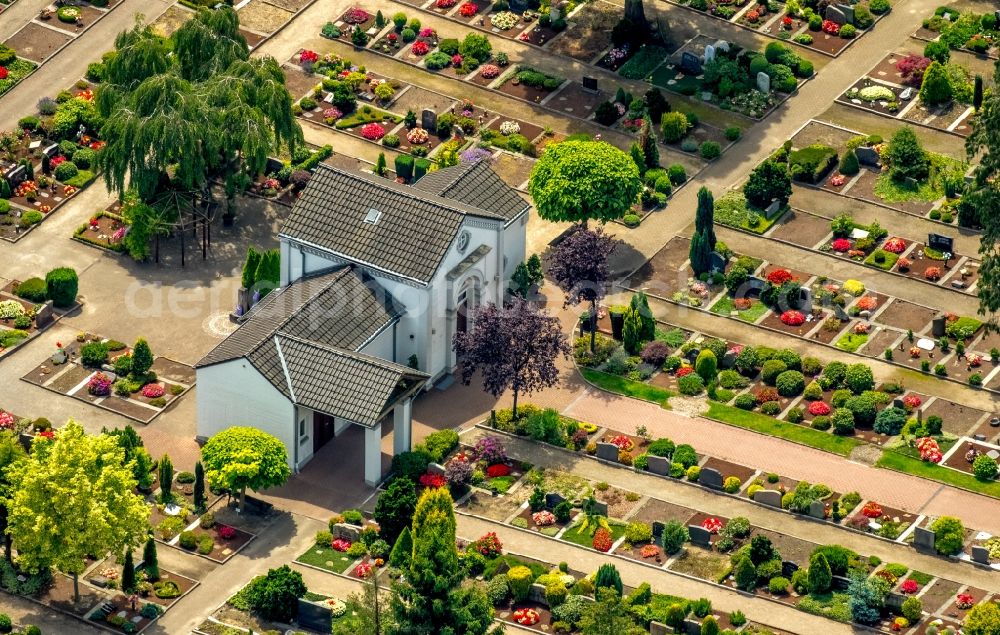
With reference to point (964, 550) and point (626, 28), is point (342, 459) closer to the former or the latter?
point (964, 550)

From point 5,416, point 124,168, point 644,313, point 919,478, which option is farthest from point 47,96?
point 919,478

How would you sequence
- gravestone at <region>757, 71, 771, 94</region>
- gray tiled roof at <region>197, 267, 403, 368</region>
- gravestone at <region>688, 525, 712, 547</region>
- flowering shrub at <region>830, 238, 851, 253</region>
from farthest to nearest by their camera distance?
gravestone at <region>757, 71, 771, 94</region>, flowering shrub at <region>830, 238, 851, 253</region>, gray tiled roof at <region>197, 267, 403, 368</region>, gravestone at <region>688, 525, 712, 547</region>

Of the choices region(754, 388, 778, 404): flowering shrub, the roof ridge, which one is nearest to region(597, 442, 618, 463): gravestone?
region(754, 388, 778, 404): flowering shrub

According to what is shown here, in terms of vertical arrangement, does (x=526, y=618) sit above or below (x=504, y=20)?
below

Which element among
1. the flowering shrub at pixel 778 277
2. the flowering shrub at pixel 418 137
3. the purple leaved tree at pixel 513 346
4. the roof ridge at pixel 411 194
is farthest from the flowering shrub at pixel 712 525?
the flowering shrub at pixel 418 137

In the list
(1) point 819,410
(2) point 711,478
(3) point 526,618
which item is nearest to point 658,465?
(2) point 711,478

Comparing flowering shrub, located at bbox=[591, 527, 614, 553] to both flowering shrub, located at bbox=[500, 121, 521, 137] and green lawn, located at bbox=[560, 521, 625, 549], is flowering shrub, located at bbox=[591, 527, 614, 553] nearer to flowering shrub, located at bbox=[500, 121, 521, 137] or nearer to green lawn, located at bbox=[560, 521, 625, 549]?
green lawn, located at bbox=[560, 521, 625, 549]

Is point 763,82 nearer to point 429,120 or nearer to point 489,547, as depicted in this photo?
point 429,120
